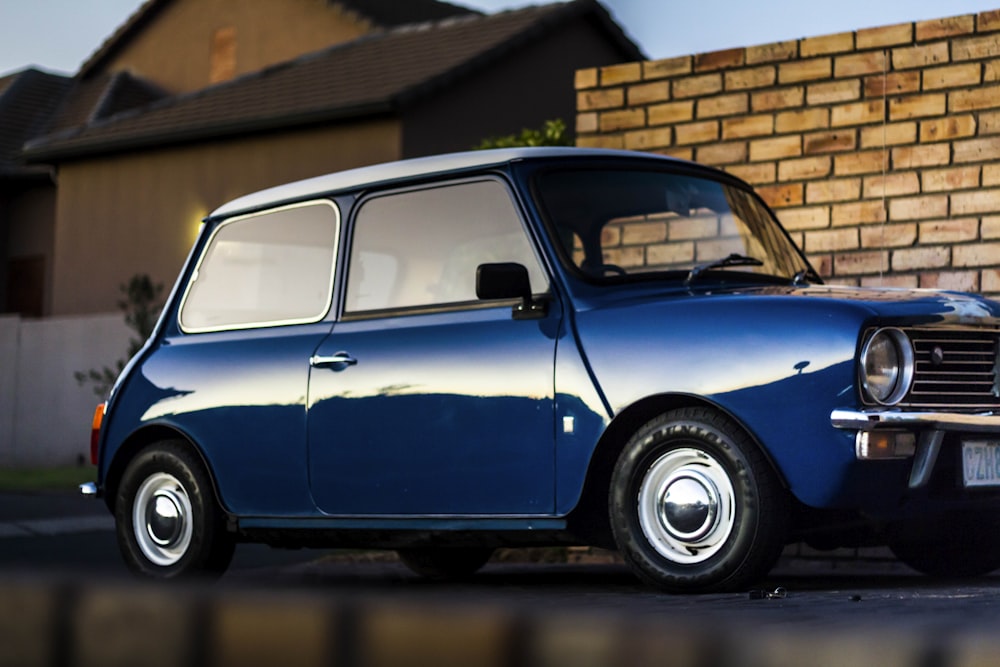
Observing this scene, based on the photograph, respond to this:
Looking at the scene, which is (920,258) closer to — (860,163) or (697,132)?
(860,163)

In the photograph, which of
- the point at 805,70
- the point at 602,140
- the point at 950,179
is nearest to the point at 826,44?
the point at 805,70

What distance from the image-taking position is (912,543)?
6.18 meters

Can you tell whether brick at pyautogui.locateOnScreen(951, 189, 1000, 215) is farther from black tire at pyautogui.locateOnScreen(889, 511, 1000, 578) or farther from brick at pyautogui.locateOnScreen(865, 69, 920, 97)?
black tire at pyautogui.locateOnScreen(889, 511, 1000, 578)

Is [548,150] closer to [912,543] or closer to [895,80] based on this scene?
[912,543]

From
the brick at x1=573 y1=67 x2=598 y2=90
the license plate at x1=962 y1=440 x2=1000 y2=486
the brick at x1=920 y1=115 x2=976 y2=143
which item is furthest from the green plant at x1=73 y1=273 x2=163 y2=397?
the license plate at x1=962 y1=440 x2=1000 y2=486

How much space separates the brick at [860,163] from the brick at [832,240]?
322 mm

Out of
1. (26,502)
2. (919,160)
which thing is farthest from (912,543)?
(26,502)

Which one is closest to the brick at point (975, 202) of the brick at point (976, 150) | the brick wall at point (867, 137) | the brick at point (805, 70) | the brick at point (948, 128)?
the brick wall at point (867, 137)

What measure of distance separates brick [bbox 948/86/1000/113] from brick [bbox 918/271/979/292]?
2.85 ft

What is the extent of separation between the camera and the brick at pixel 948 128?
26.5 feet

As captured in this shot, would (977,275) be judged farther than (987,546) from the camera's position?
Yes

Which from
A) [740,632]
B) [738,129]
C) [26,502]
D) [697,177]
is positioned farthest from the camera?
[26,502]

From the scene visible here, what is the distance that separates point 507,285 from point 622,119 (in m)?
4.06

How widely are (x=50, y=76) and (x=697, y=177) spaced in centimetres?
2931
